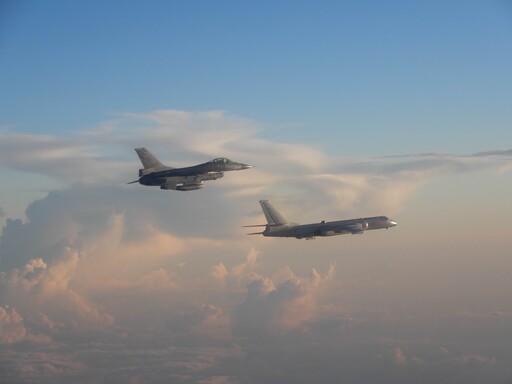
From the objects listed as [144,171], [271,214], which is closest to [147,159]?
[144,171]

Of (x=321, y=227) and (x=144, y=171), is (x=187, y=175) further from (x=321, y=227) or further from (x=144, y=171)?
(x=321, y=227)

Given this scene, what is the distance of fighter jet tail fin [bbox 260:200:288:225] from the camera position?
188 m

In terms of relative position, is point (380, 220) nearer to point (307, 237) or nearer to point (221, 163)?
point (307, 237)

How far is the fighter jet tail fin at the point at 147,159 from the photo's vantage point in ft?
538

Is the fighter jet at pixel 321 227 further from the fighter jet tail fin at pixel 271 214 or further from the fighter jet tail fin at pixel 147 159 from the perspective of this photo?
the fighter jet tail fin at pixel 147 159

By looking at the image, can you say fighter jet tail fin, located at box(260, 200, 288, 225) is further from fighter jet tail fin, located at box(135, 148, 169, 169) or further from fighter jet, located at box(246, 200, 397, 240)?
fighter jet tail fin, located at box(135, 148, 169, 169)

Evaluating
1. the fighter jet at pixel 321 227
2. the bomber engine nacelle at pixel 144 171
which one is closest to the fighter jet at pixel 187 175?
the bomber engine nacelle at pixel 144 171

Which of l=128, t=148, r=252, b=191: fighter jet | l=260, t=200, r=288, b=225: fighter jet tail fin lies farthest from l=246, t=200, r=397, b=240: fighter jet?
l=128, t=148, r=252, b=191: fighter jet

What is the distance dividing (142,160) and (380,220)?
71076 millimetres

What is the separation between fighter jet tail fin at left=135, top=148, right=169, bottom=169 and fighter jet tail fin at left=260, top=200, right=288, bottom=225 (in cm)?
4041

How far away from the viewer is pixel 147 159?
166 m

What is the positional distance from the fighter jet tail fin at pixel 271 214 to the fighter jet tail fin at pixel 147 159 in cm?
4041

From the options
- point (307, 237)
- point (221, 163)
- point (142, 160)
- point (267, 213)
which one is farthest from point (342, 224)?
point (142, 160)

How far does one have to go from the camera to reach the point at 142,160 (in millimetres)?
165875
